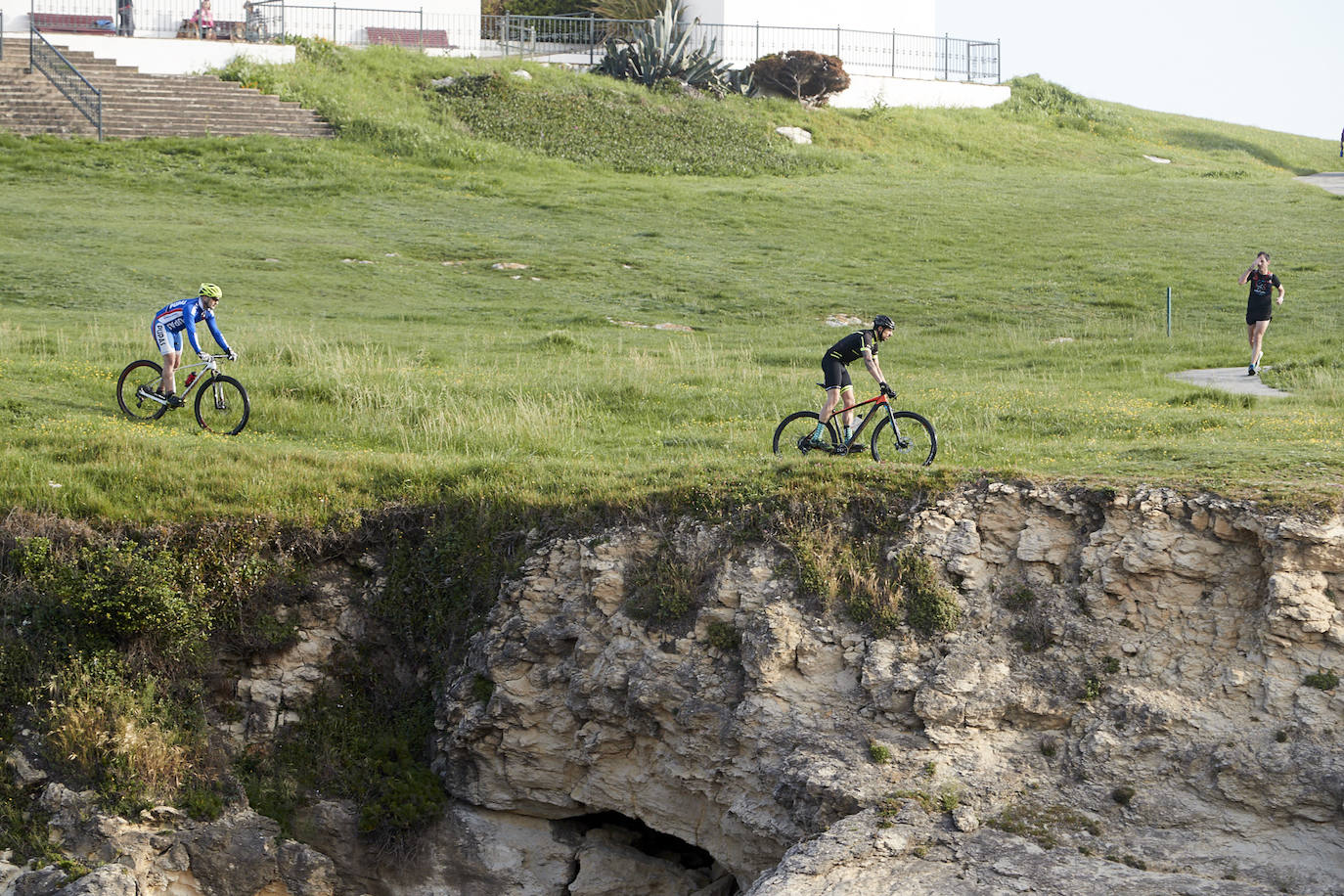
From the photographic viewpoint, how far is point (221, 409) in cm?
1554

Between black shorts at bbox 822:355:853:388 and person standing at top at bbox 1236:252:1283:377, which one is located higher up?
person standing at top at bbox 1236:252:1283:377

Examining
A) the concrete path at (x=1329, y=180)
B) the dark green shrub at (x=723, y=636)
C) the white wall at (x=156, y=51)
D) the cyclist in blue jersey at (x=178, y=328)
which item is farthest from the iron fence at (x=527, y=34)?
the dark green shrub at (x=723, y=636)

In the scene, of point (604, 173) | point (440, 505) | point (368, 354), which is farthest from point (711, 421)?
point (604, 173)

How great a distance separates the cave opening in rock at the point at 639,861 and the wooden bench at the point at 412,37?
36.6 meters

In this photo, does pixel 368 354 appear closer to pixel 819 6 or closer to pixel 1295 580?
pixel 1295 580

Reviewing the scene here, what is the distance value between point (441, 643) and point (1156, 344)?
15140 millimetres

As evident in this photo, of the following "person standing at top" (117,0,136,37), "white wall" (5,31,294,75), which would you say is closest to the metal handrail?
"white wall" (5,31,294,75)

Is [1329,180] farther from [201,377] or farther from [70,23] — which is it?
[201,377]

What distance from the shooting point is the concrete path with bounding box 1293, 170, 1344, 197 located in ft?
135

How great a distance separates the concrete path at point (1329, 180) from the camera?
4103 centimetres

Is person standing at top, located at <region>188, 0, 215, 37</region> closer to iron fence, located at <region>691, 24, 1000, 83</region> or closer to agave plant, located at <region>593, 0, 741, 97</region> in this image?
agave plant, located at <region>593, 0, 741, 97</region>

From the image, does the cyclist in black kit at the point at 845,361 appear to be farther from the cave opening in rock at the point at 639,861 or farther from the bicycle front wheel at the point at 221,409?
the bicycle front wheel at the point at 221,409

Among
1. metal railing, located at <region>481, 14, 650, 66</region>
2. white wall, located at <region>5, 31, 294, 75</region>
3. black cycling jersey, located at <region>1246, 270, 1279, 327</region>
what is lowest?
black cycling jersey, located at <region>1246, 270, 1279, 327</region>

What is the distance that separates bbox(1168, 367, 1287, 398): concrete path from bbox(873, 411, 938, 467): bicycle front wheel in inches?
267
